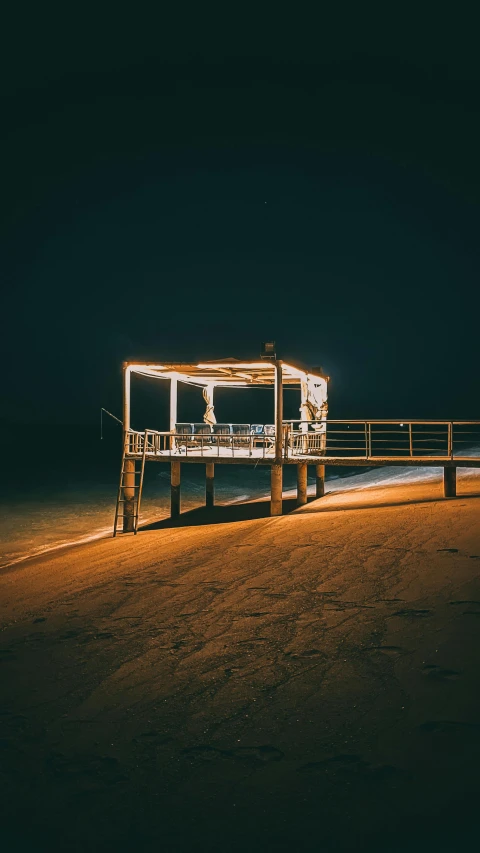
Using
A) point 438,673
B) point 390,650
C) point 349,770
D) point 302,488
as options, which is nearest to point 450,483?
point 302,488

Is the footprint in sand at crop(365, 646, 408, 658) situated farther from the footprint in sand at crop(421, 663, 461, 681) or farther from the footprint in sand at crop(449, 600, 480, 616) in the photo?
the footprint in sand at crop(449, 600, 480, 616)

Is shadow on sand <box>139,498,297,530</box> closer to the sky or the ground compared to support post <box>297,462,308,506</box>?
closer to the ground

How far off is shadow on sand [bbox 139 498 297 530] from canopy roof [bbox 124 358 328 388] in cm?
485

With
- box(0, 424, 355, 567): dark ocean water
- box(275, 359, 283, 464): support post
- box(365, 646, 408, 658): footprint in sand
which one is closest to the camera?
box(365, 646, 408, 658): footprint in sand

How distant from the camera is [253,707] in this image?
474cm

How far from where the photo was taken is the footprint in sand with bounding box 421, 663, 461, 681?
189 inches

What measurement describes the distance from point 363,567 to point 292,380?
17.1 metres

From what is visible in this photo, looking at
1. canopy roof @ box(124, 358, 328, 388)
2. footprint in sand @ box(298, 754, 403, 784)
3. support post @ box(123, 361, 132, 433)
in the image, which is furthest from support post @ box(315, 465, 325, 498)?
footprint in sand @ box(298, 754, 403, 784)

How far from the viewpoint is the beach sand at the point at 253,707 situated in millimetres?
3531

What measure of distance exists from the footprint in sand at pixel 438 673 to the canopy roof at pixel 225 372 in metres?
12.0

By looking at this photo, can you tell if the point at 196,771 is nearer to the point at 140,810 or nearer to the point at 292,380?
the point at 140,810

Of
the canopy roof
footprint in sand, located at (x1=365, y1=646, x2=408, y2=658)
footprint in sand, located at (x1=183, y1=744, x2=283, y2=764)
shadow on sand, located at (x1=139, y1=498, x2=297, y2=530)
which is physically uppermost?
the canopy roof

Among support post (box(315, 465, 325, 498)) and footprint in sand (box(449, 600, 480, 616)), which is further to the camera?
support post (box(315, 465, 325, 498))

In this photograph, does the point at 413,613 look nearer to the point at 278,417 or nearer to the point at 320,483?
the point at 278,417
